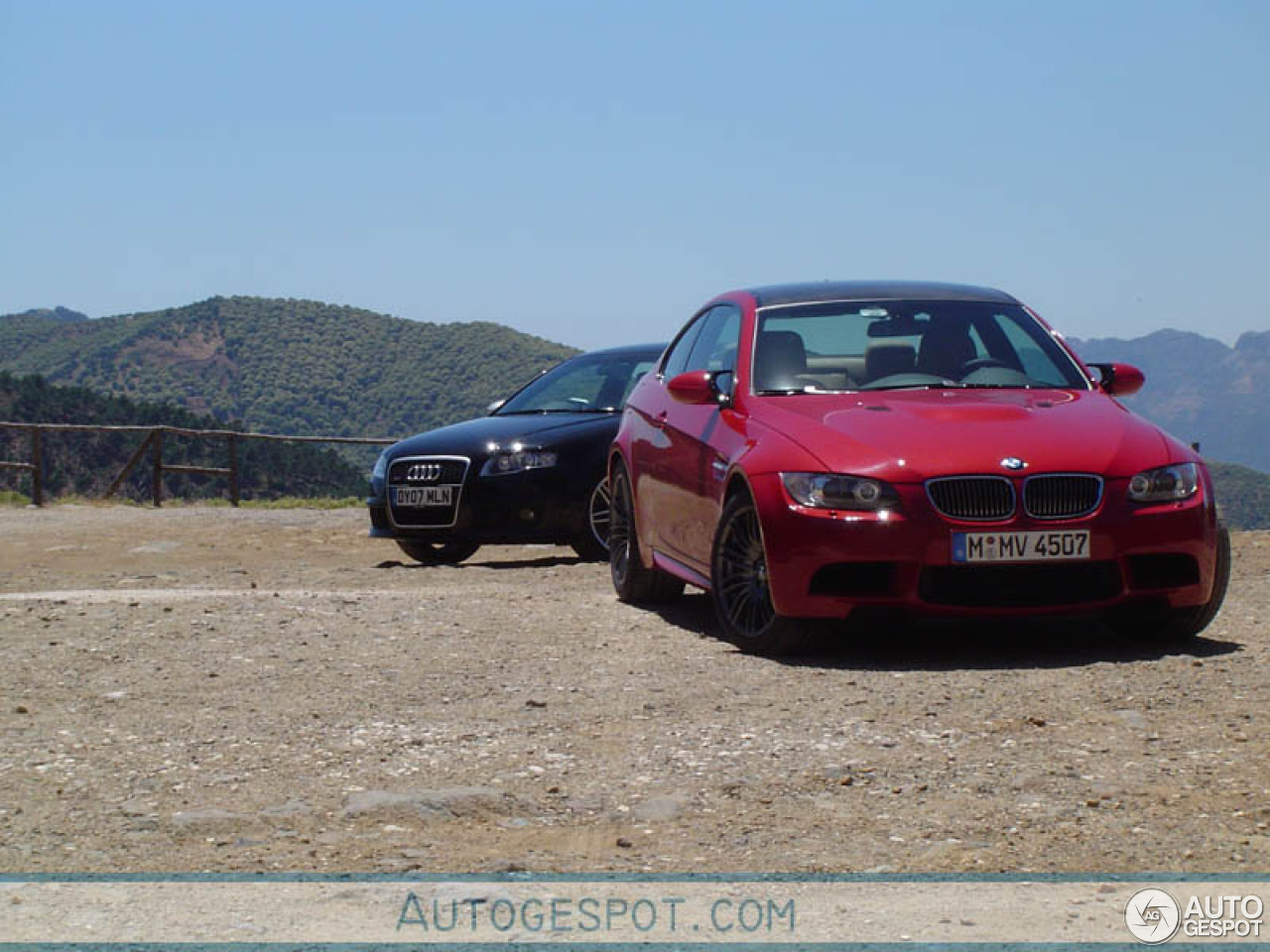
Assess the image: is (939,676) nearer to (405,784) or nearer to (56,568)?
(405,784)

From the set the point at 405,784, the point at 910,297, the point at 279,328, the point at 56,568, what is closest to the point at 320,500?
the point at 56,568

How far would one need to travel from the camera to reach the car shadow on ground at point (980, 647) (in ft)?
22.2

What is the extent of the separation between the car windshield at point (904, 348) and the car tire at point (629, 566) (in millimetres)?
1478

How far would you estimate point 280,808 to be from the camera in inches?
187

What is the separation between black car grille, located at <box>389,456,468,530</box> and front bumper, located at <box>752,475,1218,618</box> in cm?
594

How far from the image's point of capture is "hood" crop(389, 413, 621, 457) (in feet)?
41.1

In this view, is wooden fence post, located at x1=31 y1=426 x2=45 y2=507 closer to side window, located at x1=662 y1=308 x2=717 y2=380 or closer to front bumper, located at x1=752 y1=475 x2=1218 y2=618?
side window, located at x1=662 y1=308 x2=717 y2=380

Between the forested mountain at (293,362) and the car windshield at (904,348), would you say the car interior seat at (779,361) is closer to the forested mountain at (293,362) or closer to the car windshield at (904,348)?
the car windshield at (904,348)

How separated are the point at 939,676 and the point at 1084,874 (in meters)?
2.50

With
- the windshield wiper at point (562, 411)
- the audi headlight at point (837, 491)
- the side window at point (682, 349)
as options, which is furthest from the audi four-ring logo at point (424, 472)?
the audi headlight at point (837, 491)

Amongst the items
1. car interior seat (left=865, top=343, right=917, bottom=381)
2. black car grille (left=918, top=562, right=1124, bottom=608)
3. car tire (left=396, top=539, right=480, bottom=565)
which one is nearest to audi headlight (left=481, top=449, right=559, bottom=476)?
car tire (left=396, top=539, right=480, bottom=565)

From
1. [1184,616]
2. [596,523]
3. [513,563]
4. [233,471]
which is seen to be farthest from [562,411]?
[233,471]

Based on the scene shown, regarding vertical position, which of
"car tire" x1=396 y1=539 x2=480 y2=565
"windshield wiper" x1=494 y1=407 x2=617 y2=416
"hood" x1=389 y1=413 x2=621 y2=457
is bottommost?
"car tire" x1=396 y1=539 x2=480 y2=565

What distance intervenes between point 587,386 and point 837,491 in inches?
258
